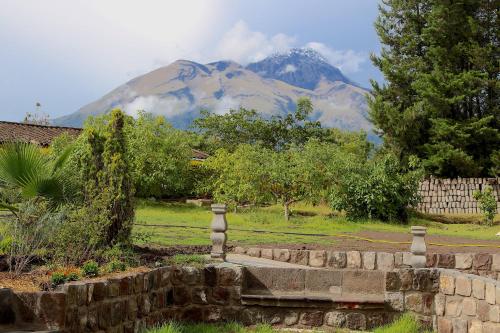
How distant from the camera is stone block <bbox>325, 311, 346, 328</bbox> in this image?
392 inches

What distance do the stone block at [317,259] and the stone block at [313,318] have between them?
226 centimetres

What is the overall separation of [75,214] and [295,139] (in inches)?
1626

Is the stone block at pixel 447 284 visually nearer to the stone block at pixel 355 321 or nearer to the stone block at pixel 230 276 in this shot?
the stone block at pixel 355 321

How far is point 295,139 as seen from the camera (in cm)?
4934

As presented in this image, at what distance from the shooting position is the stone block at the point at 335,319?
392 inches

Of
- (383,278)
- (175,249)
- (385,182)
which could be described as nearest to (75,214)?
(175,249)

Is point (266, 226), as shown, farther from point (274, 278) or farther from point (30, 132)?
point (30, 132)

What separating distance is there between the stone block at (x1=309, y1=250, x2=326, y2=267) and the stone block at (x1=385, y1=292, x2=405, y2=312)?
2185 mm

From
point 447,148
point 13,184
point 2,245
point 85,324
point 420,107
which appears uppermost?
point 420,107

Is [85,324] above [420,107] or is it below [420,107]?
below

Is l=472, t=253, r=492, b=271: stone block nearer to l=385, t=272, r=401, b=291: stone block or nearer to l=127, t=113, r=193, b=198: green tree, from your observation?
l=385, t=272, r=401, b=291: stone block

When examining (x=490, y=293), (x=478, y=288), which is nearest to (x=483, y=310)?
(x=478, y=288)

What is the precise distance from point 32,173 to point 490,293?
6.70 metres

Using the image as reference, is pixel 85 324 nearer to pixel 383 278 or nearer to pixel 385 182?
pixel 383 278
